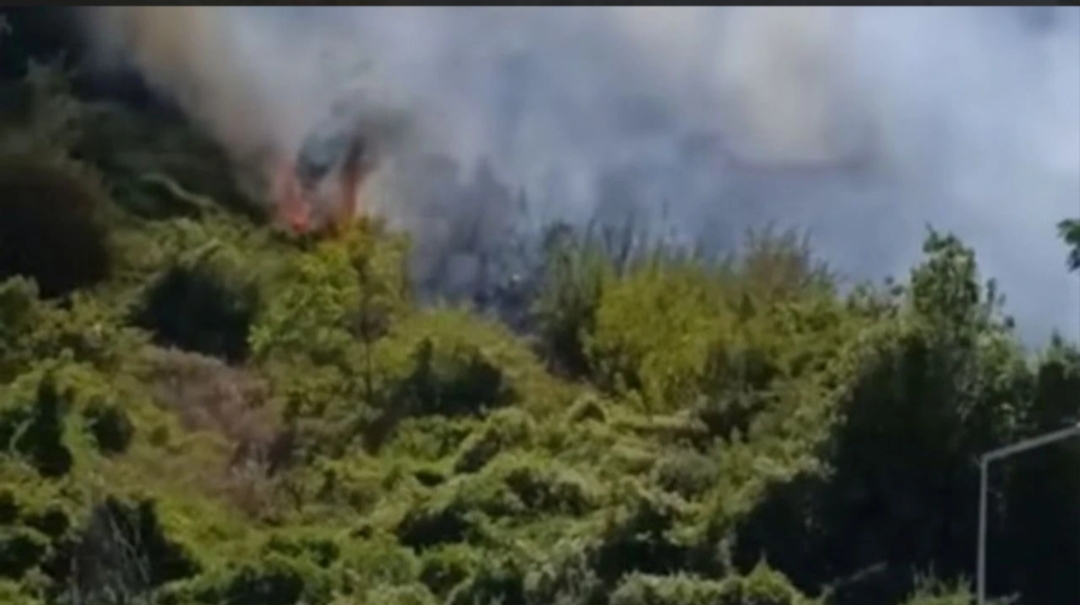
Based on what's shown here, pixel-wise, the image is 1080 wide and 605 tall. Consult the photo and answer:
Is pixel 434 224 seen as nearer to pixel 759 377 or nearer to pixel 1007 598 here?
pixel 759 377

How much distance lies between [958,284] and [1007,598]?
237 cm

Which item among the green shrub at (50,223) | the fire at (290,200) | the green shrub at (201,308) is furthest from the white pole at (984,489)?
the green shrub at (50,223)

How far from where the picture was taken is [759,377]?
19.6 m

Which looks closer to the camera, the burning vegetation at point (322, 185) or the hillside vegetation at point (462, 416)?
the hillside vegetation at point (462, 416)

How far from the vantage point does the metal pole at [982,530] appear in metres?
15.7

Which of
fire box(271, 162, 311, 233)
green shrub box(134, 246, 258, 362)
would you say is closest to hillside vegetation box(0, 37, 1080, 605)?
green shrub box(134, 246, 258, 362)

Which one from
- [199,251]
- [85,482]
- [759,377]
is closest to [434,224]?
[199,251]

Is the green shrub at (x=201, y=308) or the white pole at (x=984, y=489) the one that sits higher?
the green shrub at (x=201, y=308)

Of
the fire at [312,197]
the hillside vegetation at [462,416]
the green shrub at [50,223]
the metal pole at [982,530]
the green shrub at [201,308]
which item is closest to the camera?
the metal pole at [982,530]

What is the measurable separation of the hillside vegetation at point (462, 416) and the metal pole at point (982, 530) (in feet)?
0.46

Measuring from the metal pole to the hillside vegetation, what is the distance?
140 millimetres

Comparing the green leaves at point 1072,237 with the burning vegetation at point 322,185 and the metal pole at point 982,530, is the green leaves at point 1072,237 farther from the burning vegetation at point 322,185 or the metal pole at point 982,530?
the burning vegetation at point 322,185

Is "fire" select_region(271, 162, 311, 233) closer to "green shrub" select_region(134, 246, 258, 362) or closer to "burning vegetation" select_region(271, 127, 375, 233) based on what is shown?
"burning vegetation" select_region(271, 127, 375, 233)

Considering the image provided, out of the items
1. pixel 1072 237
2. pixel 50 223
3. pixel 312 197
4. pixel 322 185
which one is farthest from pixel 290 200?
pixel 1072 237
